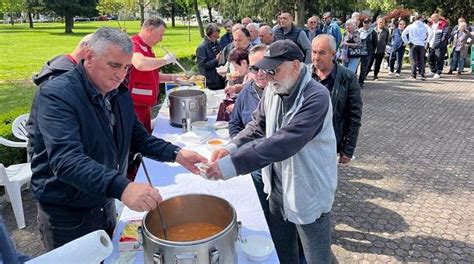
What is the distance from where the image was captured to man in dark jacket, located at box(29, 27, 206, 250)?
1549mm

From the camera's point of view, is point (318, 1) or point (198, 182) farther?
point (318, 1)

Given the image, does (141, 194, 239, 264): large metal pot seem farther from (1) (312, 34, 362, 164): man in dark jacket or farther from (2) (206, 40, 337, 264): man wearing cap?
(1) (312, 34, 362, 164): man in dark jacket

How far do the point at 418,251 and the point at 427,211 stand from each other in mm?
851

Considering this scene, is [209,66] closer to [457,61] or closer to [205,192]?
[205,192]

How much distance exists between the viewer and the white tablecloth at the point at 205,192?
1848 mm

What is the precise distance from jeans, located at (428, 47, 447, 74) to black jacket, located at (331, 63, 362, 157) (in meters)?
9.90

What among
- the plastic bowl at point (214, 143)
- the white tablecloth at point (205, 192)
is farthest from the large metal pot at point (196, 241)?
the plastic bowl at point (214, 143)

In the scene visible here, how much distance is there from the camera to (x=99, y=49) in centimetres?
174

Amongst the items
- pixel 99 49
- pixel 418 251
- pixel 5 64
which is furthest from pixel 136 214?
pixel 5 64

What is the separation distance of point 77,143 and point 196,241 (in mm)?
681

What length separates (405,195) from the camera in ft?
14.5

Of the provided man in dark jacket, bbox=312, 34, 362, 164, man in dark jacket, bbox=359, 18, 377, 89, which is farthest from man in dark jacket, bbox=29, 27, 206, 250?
man in dark jacket, bbox=359, 18, 377, 89

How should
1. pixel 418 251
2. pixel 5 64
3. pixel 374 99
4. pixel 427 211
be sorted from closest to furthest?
pixel 418 251 < pixel 427 211 < pixel 374 99 < pixel 5 64

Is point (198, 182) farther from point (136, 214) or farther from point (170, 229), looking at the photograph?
point (170, 229)
